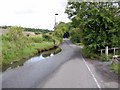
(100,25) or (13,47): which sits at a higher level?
(100,25)

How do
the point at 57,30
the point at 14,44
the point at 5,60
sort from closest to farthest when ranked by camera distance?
the point at 5,60 → the point at 14,44 → the point at 57,30

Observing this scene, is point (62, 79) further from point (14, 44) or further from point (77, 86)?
point (14, 44)

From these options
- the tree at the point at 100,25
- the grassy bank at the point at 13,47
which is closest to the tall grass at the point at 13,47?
the grassy bank at the point at 13,47

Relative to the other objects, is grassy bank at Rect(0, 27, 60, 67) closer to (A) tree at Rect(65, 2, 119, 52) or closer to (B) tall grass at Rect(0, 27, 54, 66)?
(B) tall grass at Rect(0, 27, 54, 66)

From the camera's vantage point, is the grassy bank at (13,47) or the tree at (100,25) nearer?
the grassy bank at (13,47)

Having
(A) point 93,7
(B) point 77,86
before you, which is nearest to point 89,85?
(B) point 77,86

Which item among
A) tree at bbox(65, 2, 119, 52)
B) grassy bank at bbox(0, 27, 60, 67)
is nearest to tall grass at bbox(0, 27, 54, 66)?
grassy bank at bbox(0, 27, 60, 67)

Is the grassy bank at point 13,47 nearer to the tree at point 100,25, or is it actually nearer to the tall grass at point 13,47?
the tall grass at point 13,47

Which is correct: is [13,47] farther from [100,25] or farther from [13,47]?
[100,25]

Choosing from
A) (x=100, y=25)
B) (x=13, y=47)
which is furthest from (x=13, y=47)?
(x=100, y=25)

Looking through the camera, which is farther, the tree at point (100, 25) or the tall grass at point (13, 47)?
the tree at point (100, 25)

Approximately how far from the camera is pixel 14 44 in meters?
31.9

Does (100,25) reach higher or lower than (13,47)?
higher

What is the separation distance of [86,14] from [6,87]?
20.5 m
